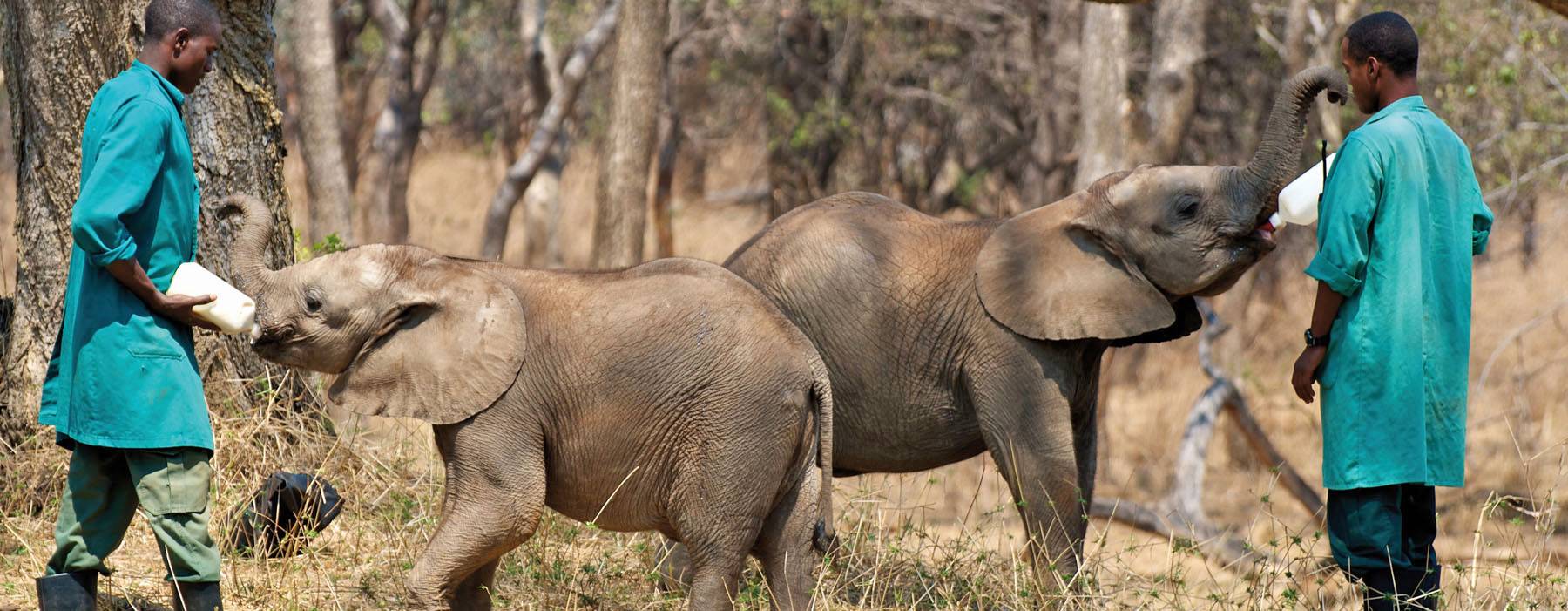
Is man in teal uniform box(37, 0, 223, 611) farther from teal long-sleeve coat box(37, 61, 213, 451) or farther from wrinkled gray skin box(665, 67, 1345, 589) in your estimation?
wrinkled gray skin box(665, 67, 1345, 589)

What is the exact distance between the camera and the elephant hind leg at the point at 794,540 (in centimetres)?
503

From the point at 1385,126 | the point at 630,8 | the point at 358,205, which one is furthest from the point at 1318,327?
the point at 358,205

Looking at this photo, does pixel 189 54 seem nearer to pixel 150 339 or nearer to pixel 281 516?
pixel 150 339

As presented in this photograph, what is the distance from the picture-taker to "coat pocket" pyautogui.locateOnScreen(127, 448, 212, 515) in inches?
173

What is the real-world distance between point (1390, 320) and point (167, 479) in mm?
3531

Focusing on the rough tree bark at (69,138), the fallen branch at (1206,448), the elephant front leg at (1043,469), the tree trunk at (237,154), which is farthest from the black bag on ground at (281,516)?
the fallen branch at (1206,448)

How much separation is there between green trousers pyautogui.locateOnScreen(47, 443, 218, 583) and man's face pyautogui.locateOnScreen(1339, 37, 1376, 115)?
3.58 meters

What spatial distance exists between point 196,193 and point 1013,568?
3.02m

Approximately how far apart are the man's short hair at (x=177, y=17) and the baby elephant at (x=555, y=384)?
56cm

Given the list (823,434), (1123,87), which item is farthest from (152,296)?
(1123,87)

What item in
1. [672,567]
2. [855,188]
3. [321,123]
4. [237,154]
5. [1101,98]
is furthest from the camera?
[855,188]

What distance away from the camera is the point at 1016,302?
19.5ft

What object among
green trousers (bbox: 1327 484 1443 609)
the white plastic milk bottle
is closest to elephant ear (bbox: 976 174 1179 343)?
green trousers (bbox: 1327 484 1443 609)

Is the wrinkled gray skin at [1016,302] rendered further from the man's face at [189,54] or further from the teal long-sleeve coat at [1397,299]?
the man's face at [189,54]
